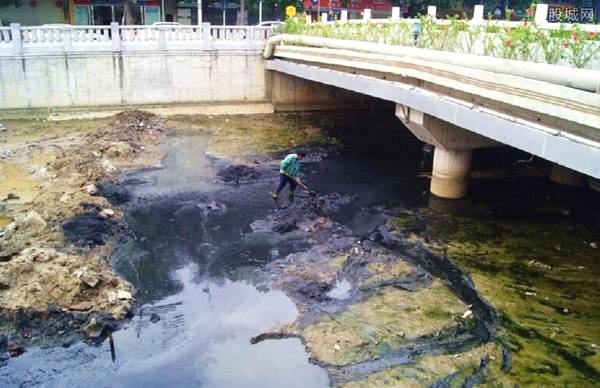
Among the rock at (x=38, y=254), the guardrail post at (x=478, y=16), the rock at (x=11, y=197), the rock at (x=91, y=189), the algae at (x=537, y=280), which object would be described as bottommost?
the algae at (x=537, y=280)

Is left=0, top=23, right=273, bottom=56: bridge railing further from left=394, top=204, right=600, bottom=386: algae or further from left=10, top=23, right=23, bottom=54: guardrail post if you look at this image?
left=394, top=204, right=600, bottom=386: algae

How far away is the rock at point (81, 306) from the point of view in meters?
8.67

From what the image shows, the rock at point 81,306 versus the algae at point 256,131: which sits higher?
the algae at point 256,131

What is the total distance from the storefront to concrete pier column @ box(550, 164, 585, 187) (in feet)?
80.6

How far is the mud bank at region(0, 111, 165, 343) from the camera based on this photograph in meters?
8.54

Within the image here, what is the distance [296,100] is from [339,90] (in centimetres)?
199

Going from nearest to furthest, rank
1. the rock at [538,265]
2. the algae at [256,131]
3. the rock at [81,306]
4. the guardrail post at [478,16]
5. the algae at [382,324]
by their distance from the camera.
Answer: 1. the algae at [382,324]
2. the rock at [81,306]
3. the rock at [538,265]
4. the guardrail post at [478,16]
5. the algae at [256,131]

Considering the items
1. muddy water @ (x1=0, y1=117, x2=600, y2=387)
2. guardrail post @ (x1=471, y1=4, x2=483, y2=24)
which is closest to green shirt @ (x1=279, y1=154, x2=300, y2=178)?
muddy water @ (x1=0, y1=117, x2=600, y2=387)

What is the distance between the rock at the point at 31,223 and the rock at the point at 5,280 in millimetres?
2123

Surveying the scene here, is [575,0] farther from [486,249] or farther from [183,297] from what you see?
[183,297]

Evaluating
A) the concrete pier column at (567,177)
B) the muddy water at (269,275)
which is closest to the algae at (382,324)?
the muddy water at (269,275)

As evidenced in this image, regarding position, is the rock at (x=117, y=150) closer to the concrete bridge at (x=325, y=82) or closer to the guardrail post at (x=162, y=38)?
the concrete bridge at (x=325, y=82)

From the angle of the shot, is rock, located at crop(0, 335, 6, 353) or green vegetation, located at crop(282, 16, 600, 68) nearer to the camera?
rock, located at crop(0, 335, 6, 353)

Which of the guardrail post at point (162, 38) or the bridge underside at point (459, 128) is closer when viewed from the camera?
the bridge underside at point (459, 128)
